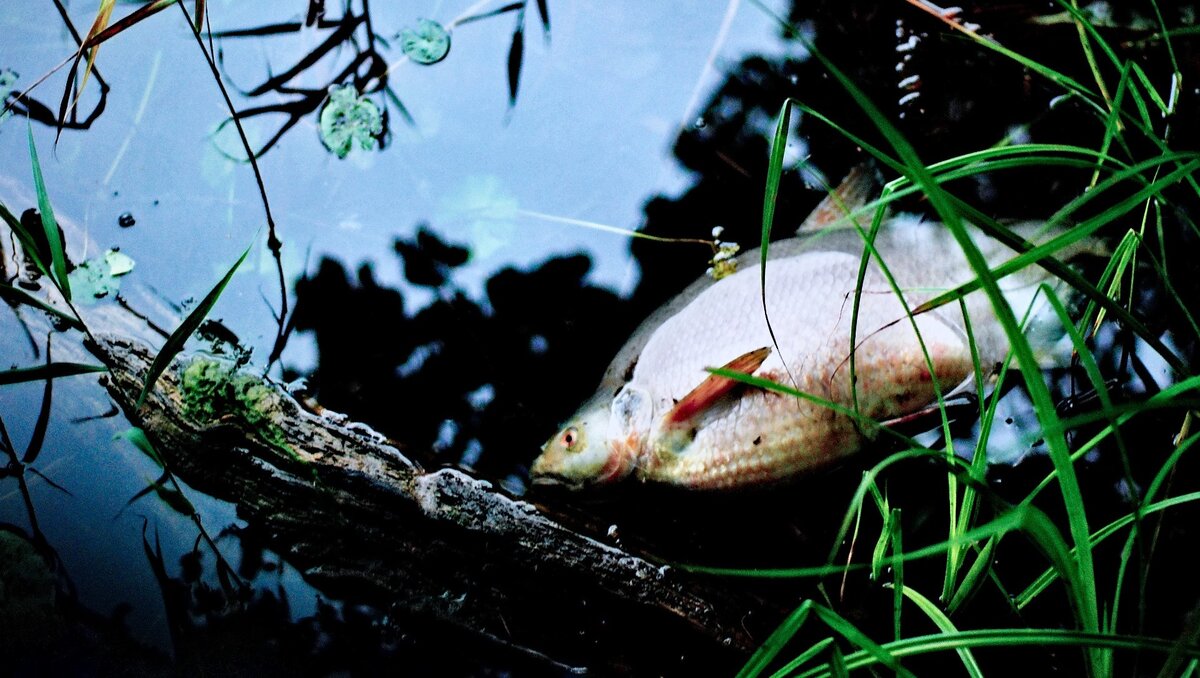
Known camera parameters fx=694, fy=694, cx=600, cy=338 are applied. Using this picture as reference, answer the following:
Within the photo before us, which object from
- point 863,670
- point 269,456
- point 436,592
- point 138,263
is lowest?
point 863,670

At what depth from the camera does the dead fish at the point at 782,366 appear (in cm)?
222

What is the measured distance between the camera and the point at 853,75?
269 cm

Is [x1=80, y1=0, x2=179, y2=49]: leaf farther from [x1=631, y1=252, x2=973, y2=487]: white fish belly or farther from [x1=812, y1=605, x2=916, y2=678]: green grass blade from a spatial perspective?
[x1=812, y1=605, x2=916, y2=678]: green grass blade

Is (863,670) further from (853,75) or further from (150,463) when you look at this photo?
(150,463)

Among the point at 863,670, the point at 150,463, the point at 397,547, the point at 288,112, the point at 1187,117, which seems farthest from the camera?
the point at 288,112

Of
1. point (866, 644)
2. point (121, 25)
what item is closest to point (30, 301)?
point (121, 25)

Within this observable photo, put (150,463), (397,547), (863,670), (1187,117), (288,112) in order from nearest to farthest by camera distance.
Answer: (863,670) < (397,547) < (150,463) < (1187,117) < (288,112)

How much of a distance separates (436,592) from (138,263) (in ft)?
5.37

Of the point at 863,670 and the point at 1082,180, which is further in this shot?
the point at 1082,180

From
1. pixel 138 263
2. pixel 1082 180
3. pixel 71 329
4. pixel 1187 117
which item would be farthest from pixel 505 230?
pixel 1187 117

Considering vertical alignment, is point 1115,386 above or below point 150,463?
below

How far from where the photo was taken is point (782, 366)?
2.22m

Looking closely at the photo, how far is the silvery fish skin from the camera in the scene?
87.3 inches


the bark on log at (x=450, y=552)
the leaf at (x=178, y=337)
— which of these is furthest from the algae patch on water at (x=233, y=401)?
the leaf at (x=178, y=337)
